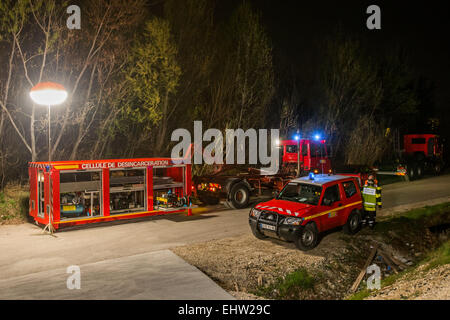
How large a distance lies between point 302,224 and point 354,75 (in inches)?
909

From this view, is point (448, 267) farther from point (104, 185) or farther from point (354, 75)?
point (354, 75)

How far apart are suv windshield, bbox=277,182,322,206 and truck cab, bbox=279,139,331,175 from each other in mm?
5802

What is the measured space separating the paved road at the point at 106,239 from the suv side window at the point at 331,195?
1.12m

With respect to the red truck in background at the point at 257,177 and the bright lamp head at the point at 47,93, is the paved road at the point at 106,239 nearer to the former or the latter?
the red truck in background at the point at 257,177

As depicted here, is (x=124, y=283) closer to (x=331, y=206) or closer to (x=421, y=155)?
(x=331, y=206)

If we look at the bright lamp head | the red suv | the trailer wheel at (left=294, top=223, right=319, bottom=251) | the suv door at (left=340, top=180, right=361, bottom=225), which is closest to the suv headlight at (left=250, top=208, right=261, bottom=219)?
the red suv

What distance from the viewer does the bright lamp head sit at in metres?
12.5

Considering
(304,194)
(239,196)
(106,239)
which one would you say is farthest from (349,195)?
(106,239)

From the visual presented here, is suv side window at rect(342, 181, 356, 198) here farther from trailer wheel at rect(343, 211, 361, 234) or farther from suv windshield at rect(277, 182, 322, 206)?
suv windshield at rect(277, 182, 322, 206)

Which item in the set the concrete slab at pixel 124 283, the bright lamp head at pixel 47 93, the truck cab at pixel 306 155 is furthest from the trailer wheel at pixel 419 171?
the bright lamp head at pixel 47 93

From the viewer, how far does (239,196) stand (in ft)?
49.4

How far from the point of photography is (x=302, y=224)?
8883 mm

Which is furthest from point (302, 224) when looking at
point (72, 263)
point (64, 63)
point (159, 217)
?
point (64, 63)

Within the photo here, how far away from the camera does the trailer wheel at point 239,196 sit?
14695mm
